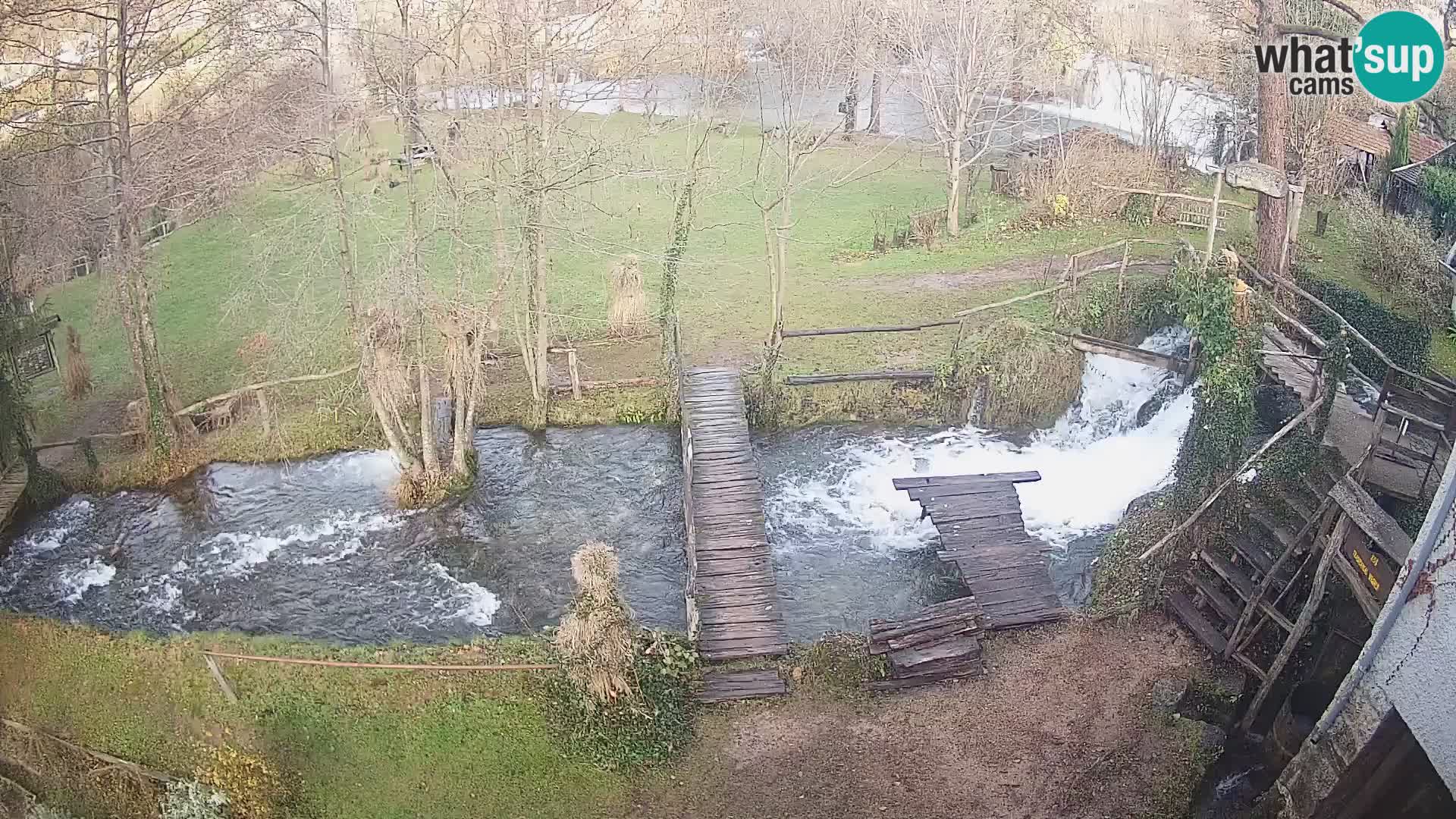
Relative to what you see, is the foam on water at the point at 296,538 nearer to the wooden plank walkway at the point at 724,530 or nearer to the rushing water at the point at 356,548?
the rushing water at the point at 356,548

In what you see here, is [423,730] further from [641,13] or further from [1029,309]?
[641,13]

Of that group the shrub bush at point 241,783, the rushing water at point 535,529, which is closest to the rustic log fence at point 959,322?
the rushing water at point 535,529

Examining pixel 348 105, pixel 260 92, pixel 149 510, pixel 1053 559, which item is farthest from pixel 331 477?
pixel 1053 559

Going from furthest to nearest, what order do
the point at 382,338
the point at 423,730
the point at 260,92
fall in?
the point at 260,92, the point at 382,338, the point at 423,730

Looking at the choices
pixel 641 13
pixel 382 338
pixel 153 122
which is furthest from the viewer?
pixel 641 13

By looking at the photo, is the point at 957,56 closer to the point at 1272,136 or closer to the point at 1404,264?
the point at 1272,136
